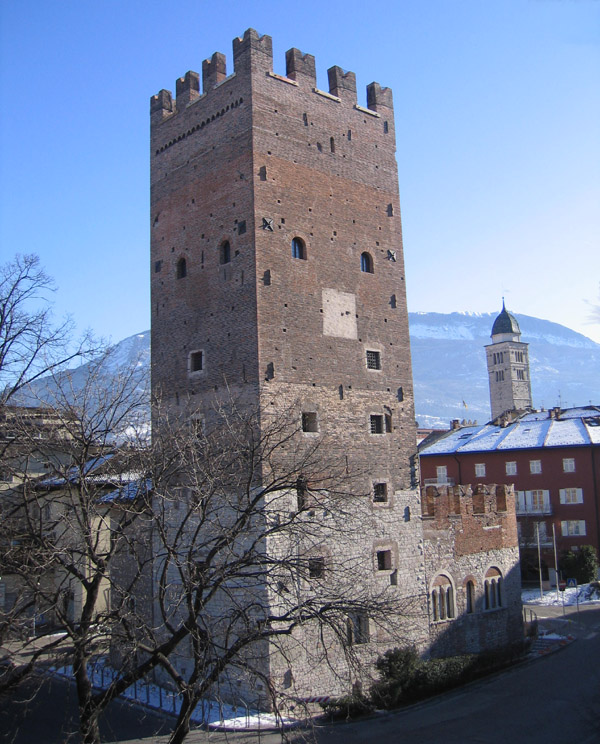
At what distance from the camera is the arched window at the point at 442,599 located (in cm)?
2633

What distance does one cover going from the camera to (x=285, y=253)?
79.3 ft

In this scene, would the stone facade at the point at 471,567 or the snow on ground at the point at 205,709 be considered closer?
the snow on ground at the point at 205,709

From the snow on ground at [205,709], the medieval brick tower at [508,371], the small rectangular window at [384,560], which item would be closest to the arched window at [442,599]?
the small rectangular window at [384,560]

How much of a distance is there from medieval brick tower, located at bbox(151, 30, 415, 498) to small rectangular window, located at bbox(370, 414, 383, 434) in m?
0.05

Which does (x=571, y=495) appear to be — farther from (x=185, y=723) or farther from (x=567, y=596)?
(x=185, y=723)

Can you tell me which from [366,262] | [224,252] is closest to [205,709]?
[224,252]

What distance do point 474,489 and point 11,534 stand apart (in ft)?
70.5

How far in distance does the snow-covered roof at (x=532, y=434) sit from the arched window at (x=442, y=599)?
911 inches

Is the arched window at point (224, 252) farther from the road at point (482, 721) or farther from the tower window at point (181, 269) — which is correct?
the road at point (482, 721)

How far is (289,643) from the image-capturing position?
70.6ft

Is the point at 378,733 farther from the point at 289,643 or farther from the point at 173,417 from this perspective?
the point at 173,417

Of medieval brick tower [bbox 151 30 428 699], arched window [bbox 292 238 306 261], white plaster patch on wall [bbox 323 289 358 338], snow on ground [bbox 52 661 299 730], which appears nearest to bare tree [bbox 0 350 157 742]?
snow on ground [bbox 52 661 299 730]

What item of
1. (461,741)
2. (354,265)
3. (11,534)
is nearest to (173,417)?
(354,265)

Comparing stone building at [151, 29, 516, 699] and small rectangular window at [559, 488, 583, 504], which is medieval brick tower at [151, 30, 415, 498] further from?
small rectangular window at [559, 488, 583, 504]
